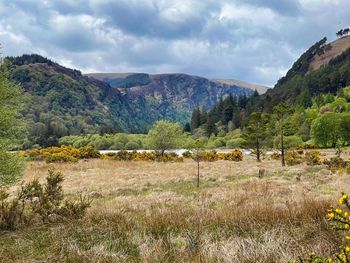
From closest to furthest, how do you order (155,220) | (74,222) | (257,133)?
(155,220) → (74,222) → (257,133)

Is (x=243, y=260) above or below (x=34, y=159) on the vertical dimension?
above

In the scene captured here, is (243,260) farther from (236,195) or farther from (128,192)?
(128,192)

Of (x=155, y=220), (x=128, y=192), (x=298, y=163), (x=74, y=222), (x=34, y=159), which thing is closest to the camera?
(x=155, y=220)

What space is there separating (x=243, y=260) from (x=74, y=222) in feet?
16.0

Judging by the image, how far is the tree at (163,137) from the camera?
57281mm

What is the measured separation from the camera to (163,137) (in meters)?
57.2

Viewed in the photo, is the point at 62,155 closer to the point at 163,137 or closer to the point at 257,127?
the point at 163,137

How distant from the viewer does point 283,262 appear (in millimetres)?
5355

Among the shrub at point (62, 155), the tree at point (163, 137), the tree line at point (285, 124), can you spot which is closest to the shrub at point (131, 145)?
the tree line at point (285, 124)

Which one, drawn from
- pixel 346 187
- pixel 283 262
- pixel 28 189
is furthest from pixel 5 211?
pixel 346 187

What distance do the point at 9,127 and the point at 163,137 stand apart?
46.3m

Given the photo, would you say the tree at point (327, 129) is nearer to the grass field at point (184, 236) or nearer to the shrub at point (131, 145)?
the shrub at point (131, 145)

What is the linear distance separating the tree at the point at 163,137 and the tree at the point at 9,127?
45458mm

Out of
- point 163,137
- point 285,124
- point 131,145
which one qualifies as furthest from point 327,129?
point 131,145
